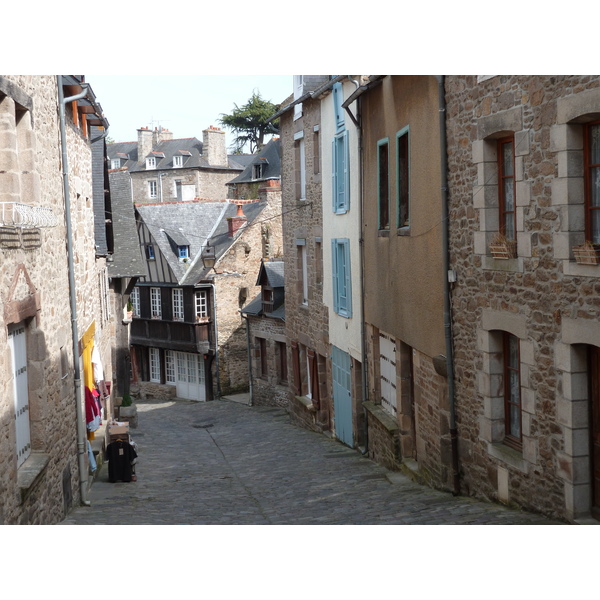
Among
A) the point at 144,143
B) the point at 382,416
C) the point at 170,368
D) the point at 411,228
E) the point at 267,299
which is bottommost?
the point at 170,368

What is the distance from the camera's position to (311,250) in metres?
16.3

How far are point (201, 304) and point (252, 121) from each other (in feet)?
32.7

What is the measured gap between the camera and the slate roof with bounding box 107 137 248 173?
44.4 meters

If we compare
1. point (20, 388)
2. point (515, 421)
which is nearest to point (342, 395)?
point (515, 421)

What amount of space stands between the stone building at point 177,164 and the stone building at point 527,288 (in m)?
36.2

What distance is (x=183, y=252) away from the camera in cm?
2714

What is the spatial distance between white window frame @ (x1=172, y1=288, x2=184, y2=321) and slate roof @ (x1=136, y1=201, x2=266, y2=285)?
1.42ft

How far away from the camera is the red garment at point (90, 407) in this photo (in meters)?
10.7

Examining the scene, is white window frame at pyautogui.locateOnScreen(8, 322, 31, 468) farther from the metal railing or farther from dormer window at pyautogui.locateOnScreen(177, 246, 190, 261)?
dormer window at pyautogui.locateOnScreen(177, 246, 190, 261)

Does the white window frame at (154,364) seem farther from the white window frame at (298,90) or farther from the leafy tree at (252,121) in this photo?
the white window frame at (298,90)

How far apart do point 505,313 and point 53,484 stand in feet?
14.4

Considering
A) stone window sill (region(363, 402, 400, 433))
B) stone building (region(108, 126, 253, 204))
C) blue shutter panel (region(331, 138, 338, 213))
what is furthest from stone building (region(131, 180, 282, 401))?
stone building (region(108, 126, 253, 204))

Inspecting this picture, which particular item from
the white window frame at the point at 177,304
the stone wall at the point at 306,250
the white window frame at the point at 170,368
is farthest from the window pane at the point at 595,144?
the white window frame at the point at 170,368

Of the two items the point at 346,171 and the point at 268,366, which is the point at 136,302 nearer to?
the point at 268,366
